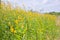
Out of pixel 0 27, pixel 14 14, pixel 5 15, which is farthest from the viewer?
pixel 14 14

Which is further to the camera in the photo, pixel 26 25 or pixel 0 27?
pixel 26 25

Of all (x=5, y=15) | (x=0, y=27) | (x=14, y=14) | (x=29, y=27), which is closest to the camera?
(x=0, y=27)

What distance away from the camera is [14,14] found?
21.3ft

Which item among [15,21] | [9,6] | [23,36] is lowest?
[23,36]

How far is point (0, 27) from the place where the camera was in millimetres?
5621

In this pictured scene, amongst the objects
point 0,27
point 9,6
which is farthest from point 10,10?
point 0,27

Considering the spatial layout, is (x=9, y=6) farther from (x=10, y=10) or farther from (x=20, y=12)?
(x=20, y=12)

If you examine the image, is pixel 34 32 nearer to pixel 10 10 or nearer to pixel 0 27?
pixel 10 10

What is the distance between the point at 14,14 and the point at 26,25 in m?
0.53

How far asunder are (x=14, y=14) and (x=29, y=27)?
810 mm

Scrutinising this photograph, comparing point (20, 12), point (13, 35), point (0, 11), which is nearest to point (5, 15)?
point (0, 11)

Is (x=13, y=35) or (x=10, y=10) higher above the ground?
(x=10, y=10)

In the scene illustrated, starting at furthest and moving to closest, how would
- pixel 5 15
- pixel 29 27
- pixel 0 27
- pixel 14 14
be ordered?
1. pixel 29 27
2. pixel 14 14
3. pixel 5 15
4. pixel 0 27

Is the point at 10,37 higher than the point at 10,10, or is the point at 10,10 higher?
the point at 10,10
